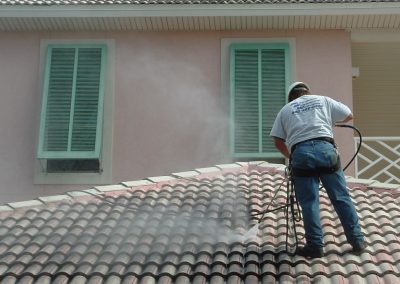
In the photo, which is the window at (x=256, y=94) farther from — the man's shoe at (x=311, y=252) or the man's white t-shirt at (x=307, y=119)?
the man's shoe at (x=311, y=252)

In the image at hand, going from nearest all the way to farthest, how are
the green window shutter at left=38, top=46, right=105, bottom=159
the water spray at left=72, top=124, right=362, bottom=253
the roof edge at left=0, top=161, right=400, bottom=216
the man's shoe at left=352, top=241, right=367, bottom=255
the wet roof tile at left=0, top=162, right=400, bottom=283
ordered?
the wet roof tile at left=0, top=162, right=400, bottom=283 → the man's shoe at left=352, top=241, right=367, bottom=255 → the water spray at left=72, top=124, right=362, bottom=253 → the roof edge at left=0, top=161, right=400, bottom=216 → the green window shutter at left=38, top=46, right=105, bottom=159

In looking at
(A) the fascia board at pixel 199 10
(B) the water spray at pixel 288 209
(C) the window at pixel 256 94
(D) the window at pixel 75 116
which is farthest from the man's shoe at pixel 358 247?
(A) the fascia board at pixel 199 10

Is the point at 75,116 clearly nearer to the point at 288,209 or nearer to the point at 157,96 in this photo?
the point at 157,96

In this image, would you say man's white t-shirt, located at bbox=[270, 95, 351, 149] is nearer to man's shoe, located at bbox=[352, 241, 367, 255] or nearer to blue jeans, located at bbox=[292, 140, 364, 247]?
blue jeans, located at bbox=[292, 140, 364, 247]

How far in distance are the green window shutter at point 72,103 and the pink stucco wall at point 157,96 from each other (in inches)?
12.3

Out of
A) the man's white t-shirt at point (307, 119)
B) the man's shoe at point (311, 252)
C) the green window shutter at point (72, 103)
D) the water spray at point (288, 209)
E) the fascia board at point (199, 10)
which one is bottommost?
the man's shoe at point (311, 252)

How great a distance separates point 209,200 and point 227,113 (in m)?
3.38

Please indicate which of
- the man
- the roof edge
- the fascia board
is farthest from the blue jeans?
the fascia board

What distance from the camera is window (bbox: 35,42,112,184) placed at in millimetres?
Result: 11180

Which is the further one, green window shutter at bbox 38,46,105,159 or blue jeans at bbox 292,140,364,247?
green window shutter at bbox 38,46,105,159

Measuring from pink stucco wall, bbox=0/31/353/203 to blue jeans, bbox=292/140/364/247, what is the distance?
4.95 meters

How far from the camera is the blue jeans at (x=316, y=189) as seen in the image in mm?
6266

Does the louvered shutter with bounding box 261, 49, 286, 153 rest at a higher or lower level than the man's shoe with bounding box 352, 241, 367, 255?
higher

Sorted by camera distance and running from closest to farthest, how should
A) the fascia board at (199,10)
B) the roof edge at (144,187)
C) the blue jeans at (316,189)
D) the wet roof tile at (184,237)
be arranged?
1. the wet roof tile at (184,237)
2. the blue jeans at (316,189)
3. the roof edge at (144,187)
4. the fascia board at (199,10)
